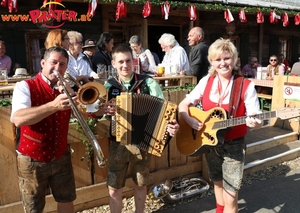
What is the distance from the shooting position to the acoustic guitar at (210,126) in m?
2.47

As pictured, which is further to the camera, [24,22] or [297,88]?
[24,22]

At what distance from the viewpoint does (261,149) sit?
500cm

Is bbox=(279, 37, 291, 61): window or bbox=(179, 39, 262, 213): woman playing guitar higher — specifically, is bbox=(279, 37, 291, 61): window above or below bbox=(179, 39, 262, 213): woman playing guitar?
above

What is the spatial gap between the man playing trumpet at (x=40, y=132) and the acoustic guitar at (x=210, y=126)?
119cm

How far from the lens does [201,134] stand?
2658mm

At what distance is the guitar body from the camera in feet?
8.29

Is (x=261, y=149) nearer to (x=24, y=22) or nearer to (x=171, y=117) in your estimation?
(x=171, y=117)

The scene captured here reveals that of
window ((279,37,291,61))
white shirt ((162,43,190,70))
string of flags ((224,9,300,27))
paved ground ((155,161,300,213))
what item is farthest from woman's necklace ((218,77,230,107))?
window ((279,37,291,61))

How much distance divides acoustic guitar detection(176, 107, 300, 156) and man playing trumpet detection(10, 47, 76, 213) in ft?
3.91

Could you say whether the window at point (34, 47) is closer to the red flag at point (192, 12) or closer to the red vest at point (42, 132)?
the red flag at point (192, 12)

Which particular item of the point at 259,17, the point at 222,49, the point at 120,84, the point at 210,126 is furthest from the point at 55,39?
the point at 259,17

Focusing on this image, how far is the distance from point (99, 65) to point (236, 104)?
2310 millimetres

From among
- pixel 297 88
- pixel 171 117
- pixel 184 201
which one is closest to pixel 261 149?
pixel 297 88

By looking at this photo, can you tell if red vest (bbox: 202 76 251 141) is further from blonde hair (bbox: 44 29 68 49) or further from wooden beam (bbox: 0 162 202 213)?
blonde hair (bbox: 44 29 68 49)
